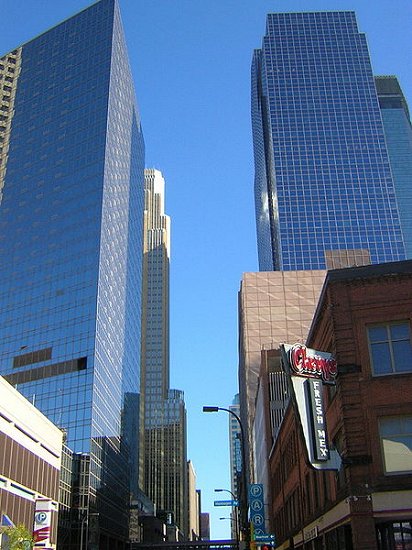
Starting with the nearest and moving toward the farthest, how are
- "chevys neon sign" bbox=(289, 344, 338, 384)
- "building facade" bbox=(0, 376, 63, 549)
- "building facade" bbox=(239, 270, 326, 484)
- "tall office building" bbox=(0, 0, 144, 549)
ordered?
"chevys neon sign" bbox=(289, 344, 338, 384) < "building facade" bbox=(0, 376, 63, 549) < "tall office building" bbox=(0, 0, 144, 549) < "building facade" bbox=(239, 270, 326, 484)

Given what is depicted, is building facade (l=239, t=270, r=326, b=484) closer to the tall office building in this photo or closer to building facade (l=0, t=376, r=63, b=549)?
the tall office building

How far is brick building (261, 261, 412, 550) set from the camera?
1104 inches

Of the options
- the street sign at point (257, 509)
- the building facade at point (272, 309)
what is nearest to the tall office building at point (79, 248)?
the building facade at point (272, 309)

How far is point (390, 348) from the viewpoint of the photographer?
101 feet

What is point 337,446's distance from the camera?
32.1m

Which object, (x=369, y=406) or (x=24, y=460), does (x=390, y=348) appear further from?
(x=24, y=460)

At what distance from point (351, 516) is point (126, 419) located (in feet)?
421

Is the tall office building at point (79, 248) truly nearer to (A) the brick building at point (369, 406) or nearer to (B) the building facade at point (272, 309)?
(B) the building facade at point (272, 309)

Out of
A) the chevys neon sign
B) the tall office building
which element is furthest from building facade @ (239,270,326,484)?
the chevys neon sign

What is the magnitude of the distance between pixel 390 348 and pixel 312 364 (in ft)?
12.3

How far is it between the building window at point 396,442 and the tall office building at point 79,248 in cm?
8266

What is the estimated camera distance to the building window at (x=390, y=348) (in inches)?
1201

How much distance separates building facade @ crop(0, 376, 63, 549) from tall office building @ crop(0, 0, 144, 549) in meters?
39.8

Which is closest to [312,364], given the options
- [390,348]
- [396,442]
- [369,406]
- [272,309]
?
[369,406]
